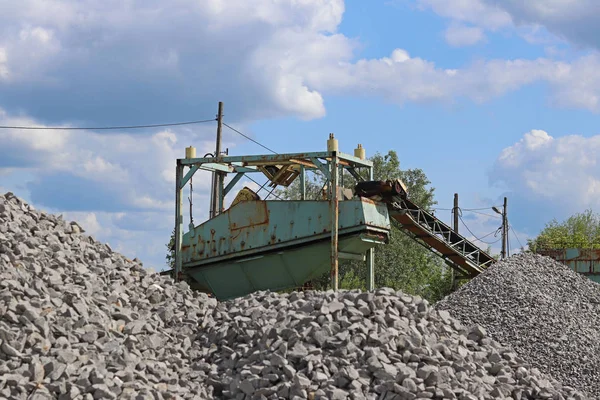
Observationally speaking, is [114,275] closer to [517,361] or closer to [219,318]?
[219,318]

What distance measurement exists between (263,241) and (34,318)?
8.03 metres

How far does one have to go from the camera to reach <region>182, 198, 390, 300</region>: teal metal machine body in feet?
50.7

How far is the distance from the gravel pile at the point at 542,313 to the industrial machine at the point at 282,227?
93.5 inches

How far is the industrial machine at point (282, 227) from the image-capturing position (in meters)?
15.4

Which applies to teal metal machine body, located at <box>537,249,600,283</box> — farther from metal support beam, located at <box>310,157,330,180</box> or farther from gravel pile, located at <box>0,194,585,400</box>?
gravel pile, located at <box>0,194,585,400</box>

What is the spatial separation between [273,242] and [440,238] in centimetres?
517

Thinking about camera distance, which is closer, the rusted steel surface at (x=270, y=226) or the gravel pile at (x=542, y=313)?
the gravel pile at (x=542, y=313)

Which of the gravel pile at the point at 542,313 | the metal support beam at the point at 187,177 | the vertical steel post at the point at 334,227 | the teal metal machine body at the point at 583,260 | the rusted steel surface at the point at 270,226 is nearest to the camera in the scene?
the gravel pile at the point at 542,313

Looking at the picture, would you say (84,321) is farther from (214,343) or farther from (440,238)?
(440,238)

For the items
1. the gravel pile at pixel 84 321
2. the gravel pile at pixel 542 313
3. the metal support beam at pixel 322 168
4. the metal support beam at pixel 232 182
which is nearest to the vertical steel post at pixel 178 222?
the metal support beam at pixel 232 182

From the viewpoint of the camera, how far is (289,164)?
16.7 m

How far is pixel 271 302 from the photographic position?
1010cm

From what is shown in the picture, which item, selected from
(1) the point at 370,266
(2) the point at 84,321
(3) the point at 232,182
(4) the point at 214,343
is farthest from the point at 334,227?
(2) the point at 84,321

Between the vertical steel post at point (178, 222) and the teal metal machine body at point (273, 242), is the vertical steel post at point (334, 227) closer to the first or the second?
A: the teal metal machine body at point (273, 242)
